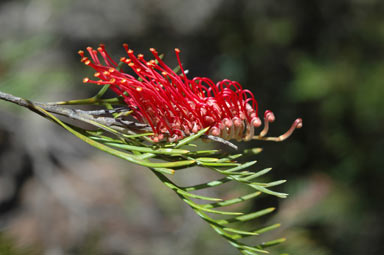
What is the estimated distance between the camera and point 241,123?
2.75ft

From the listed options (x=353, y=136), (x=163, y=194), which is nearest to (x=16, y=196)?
(x=163, y=194)

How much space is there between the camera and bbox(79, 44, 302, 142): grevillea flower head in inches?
31.8

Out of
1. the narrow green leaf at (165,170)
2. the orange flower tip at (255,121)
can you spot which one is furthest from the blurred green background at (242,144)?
the narrow green leaf at (165,170)

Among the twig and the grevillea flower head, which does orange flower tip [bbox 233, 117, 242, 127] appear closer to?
the grevillea flower head

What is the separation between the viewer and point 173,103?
0.83 metres

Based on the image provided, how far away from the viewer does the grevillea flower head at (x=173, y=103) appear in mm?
807

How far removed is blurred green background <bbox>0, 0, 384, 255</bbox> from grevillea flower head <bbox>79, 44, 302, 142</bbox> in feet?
3.27

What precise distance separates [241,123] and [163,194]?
1507mm

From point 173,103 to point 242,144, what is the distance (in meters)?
3.00

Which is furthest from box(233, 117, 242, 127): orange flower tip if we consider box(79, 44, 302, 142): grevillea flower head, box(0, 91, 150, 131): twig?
box(0, 91, 150, 131): twig

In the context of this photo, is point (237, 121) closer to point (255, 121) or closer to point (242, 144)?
point (255, 121)

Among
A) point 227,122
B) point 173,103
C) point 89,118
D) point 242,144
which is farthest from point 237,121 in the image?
point 242,144

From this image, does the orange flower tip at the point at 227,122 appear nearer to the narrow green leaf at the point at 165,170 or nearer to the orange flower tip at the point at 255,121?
the orange flower tip at the point at 255,121

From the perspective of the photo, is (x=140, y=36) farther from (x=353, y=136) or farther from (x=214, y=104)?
(x=214, y=104)
